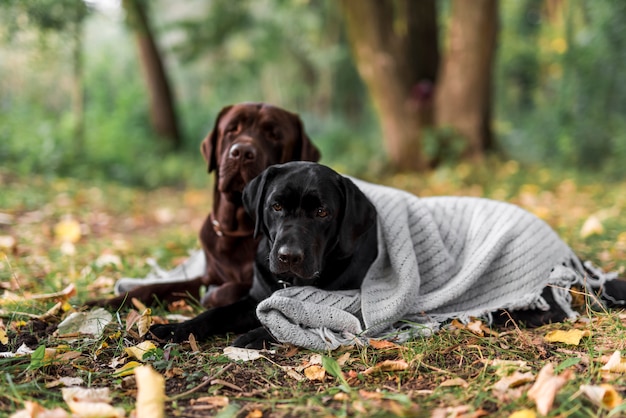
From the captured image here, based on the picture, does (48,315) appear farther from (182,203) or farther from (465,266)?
(182,203)

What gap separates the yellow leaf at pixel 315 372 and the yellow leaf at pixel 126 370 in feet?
2.36

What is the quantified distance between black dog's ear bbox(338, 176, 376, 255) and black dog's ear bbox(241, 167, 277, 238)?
383mm

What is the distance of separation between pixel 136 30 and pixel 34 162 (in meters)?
4.34

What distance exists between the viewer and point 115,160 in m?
10.9

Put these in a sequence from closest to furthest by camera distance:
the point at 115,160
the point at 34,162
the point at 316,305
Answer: the point at 316,305, the point at 34,162, the point at 115,160

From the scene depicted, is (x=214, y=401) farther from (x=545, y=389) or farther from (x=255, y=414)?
(x=545, y=389)

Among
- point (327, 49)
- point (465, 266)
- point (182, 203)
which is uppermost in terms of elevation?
point (327, 49)

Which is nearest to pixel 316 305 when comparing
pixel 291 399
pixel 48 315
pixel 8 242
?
pixel 291 399

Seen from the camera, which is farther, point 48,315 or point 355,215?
point 48,315

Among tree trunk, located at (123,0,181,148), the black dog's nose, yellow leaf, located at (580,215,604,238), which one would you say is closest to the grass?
yellow leaf, located at (580,215,604,238)

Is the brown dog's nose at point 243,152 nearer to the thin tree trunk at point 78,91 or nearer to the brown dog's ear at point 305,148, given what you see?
the brown dog's ear at point 305,148

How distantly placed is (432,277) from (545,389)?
132cm

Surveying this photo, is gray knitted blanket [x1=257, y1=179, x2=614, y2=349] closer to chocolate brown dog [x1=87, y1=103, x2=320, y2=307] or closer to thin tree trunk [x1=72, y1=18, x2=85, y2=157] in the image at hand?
chocolate brown dog [x1=87, y1=103, x2=320, y2=307]

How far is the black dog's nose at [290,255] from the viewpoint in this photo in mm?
2777
